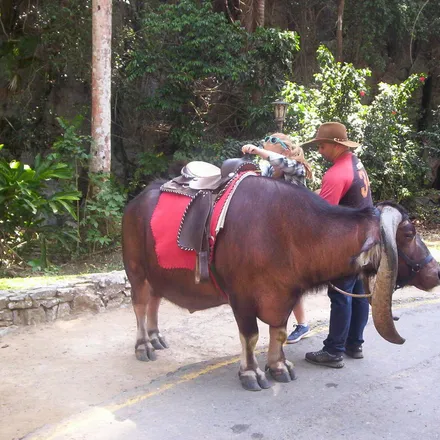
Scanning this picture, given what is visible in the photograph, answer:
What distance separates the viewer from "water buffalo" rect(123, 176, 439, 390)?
3.83m

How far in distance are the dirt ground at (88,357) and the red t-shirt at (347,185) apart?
1539 millimetres

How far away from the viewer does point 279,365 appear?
4.56 meters

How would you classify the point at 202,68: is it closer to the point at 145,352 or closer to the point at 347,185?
the point at 347,185

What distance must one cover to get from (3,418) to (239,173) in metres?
2.58

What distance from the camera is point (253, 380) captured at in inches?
172

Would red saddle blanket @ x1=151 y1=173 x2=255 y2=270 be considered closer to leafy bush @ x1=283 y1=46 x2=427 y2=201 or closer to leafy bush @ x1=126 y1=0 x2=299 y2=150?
leafy bush @ x1=283 y1=46 x2=427 y2=201

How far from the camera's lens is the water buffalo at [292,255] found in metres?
3.83

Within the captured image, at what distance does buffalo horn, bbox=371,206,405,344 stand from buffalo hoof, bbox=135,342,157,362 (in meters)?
2.22

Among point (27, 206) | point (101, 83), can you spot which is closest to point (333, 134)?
point (27, 206)

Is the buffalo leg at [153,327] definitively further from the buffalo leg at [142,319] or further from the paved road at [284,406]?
the paved road at [284,406]

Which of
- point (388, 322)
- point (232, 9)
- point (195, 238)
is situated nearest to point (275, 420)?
point (388, 322)

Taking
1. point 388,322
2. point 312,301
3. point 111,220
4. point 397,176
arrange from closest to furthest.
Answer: point 388,322, point 312,301, point 111,220, point 397,176

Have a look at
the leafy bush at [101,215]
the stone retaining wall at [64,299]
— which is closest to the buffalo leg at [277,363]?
the stone retaining wall at [64,299]

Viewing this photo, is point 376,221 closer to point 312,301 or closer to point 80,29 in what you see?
point 312,301
